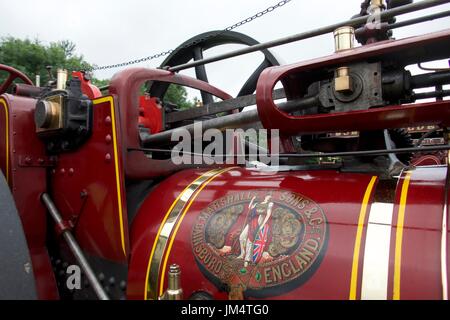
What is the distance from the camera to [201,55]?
122 inches

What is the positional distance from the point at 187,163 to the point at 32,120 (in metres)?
0.79

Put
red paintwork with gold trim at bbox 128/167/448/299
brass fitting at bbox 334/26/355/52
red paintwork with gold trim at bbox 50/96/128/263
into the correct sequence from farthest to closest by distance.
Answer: red paintwork with gold trim at bbox 50/96/128/263, brass fitting at bbox 334/26/355/52, red paintwork with gold trim at bbox 128/167/448/299

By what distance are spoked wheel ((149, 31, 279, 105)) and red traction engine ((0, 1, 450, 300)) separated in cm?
83

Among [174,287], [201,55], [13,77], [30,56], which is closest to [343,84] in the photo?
[174,287]

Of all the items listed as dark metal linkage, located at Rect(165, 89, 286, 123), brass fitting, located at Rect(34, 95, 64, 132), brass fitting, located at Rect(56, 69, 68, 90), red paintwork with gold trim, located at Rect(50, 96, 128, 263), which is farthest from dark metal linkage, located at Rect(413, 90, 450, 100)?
brass fitting, located at Rect(56, 69, 68, 90)

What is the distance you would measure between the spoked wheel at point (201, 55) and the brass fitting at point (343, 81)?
151cm

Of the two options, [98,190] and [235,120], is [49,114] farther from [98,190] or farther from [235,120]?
[235,120]

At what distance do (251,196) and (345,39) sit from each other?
2.18 ft

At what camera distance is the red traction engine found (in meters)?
1.17

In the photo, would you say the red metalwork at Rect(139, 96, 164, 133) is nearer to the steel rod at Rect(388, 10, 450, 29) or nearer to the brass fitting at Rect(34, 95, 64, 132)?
the brass fitting at Rect(34, 95, 64, 132)

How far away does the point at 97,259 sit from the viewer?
1715 millimetres

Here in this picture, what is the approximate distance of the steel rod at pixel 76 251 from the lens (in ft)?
4.97
